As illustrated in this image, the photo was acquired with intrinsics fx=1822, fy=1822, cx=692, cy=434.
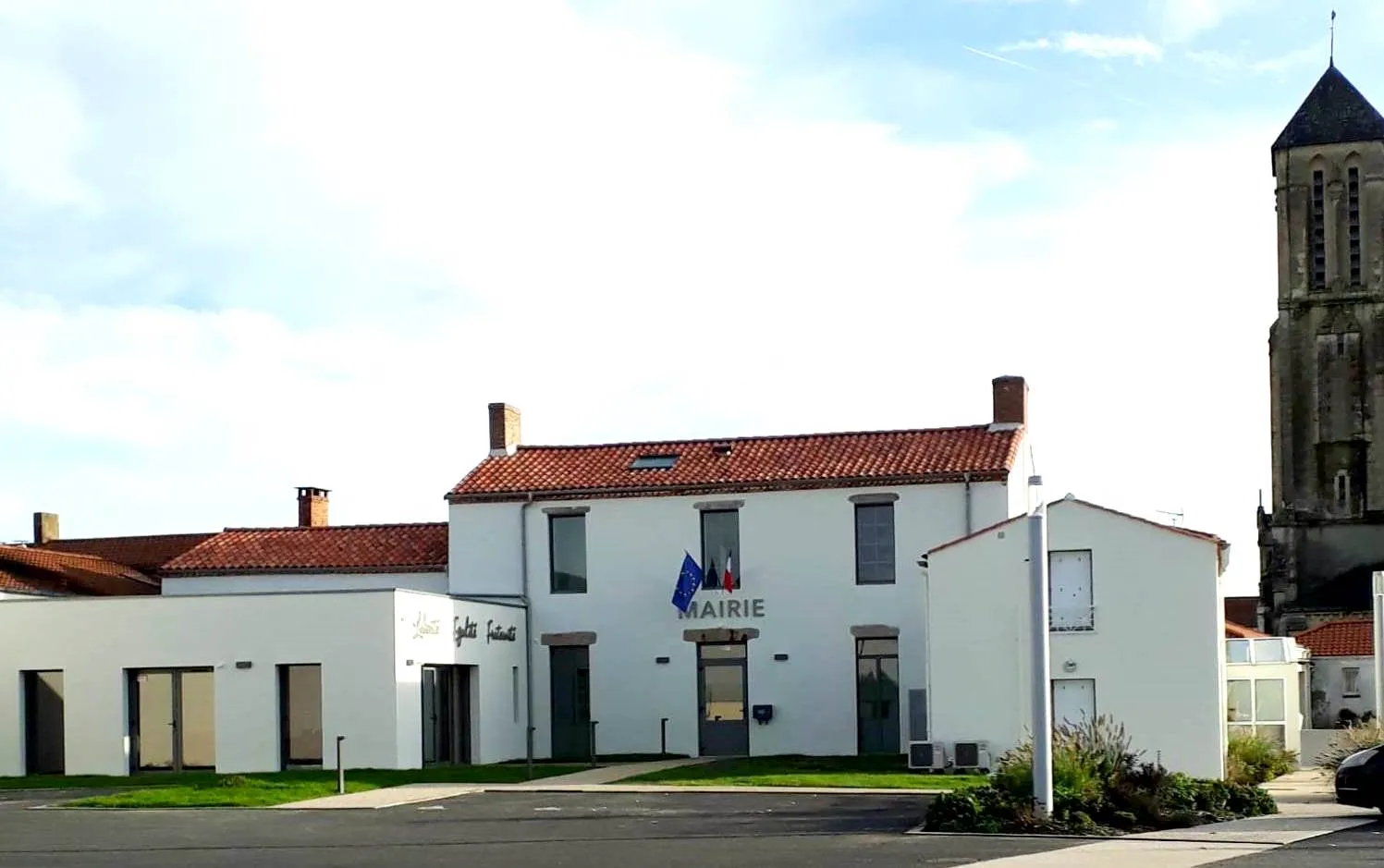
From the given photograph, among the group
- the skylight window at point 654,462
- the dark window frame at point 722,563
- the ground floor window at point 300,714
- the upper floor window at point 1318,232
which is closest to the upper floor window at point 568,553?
the skylight window at point 654,462

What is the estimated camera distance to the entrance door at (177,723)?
116ft

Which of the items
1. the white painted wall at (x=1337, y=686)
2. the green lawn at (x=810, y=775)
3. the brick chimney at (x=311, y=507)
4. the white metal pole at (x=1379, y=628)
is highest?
the brick chimney at (x=311, y=507)

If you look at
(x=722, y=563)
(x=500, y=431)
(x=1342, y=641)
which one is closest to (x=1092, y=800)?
(x=722, y=563)

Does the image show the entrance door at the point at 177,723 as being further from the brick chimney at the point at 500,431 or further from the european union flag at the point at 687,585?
the brick chimney at the point at 500,431

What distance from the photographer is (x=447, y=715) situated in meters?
37.3

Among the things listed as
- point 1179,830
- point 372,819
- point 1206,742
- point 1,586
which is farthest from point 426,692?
point 1179,830

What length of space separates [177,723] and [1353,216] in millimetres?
52836

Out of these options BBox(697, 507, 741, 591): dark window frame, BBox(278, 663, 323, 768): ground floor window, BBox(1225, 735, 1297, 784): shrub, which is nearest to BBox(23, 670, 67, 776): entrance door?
BBox(278, 663, 323, 768): ground floor window

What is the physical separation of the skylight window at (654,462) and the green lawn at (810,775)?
7.50m

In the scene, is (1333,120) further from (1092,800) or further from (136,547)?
(1092,800)

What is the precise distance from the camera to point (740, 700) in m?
39.5

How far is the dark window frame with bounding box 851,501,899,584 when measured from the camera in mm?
38719

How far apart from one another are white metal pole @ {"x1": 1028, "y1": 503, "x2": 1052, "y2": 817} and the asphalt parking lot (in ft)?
3.27

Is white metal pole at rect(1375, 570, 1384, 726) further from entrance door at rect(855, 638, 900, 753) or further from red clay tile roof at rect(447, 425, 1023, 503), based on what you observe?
entrance door at rect(855, 638, 900, 753)
